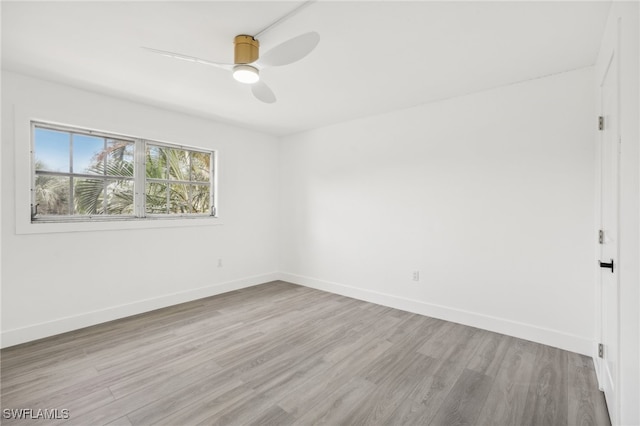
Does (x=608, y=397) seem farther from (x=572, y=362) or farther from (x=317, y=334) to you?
(x=317, y=334)

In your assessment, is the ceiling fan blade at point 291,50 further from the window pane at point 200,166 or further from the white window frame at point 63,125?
the window pane at point 200,166

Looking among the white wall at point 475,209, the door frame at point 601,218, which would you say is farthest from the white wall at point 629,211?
the white wall at point 475,209

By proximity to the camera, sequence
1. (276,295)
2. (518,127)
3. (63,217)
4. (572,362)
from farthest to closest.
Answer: (276,295)
(63,217)
(518,127)
(572,362)

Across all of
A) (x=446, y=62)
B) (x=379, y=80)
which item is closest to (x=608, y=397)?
(x=446, y=62)

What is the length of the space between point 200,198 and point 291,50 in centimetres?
307

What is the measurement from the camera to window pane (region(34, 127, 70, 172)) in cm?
294

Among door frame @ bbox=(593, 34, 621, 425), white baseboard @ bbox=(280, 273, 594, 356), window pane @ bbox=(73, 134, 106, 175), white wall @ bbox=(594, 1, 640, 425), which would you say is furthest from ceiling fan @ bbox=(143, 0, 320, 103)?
white baseboard @ bbox=(280, 273, 594, 356)

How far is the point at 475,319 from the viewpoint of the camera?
10.3 ft

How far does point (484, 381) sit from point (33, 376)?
3.41m

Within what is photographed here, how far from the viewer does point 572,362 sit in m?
2.43

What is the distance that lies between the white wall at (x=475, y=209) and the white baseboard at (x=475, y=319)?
0.01 meters

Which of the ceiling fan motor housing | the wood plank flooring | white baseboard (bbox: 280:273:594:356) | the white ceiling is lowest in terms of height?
the wood plank flooring

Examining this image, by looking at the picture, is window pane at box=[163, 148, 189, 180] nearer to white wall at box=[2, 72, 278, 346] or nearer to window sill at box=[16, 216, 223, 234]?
white wall at box=[2, 72, 278, 346]

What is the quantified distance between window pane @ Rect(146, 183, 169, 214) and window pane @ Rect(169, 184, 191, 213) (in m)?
0.09
